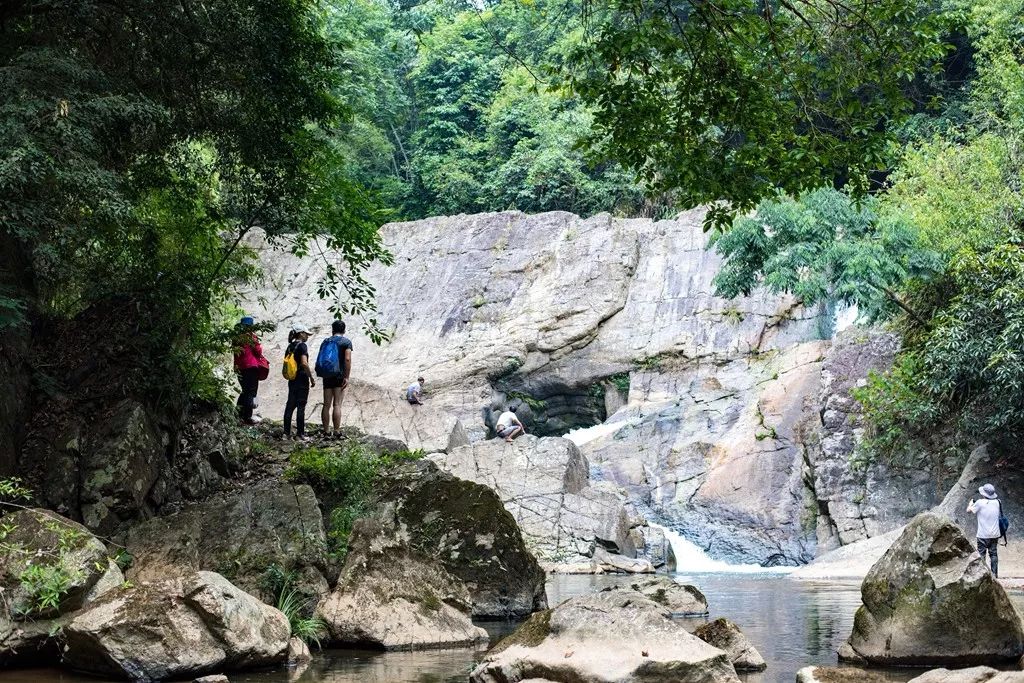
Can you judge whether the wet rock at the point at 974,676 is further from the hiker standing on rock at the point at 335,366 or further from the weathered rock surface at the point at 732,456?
the weathered rock surface at the point at 732,456

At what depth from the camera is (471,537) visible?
43.5ft

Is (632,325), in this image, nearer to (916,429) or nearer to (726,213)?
(916,429)

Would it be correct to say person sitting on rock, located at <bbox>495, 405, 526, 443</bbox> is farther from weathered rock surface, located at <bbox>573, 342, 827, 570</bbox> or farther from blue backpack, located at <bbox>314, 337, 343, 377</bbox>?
blue backpack, located at <bbox>314, 337, 343, 377</bbox>

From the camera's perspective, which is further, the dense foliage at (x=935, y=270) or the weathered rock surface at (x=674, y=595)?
the dense foliage at (x=935, y=270)

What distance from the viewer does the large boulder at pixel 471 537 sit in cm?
1315

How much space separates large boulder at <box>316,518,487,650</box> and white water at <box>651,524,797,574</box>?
1241cm

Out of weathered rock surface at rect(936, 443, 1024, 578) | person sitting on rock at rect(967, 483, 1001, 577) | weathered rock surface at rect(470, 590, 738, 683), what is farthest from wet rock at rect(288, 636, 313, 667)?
weathered rock surface at rect(936, 443, 1024, 578)

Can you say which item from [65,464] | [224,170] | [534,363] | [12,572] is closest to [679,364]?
[534,363]

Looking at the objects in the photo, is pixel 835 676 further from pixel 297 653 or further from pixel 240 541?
pixel 240 541

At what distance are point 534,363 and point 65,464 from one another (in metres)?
23.6

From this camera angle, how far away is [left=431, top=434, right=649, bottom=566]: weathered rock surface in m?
22.2

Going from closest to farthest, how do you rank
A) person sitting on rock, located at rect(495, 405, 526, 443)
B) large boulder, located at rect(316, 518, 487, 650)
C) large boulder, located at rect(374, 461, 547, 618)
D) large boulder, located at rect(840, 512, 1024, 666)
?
large boulder, located at rect(840, 512, 1024, 666)
large boulder, located at rect(316, 518, 487, 650)
large boulder, located at rect(374, 461, 547, 618)
person sitting on rock, located at rect(495, 405, 526, 443)

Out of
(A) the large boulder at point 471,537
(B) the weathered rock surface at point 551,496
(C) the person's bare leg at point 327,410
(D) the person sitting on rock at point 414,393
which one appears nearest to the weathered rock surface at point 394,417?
(D) the person sitting on rock at point 414,393

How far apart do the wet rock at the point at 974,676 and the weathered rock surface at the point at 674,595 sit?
5374 mm
